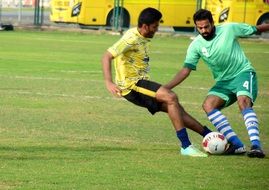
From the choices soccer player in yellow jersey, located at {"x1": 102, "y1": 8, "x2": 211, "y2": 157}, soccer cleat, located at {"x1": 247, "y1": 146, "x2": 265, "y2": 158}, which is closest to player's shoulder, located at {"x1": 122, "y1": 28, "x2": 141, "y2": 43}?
soccer player in yellow jersey, located at {"x1": 102, "y1": 8, "x2": 211, "y2": 157}

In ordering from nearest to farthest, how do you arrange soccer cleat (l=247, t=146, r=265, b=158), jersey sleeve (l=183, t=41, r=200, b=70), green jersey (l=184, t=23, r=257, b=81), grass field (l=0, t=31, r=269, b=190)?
grass field (l=0, t=31, r=269, b=190), soccer cleat (l=247, t=146, r=265, b=158), green jersey (l=184, t=23, r=257, b=81), jersey sleeve (l=183, t=41, r=200, b=70)

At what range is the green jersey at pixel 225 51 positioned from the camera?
1193 centimetres

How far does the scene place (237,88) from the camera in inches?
470

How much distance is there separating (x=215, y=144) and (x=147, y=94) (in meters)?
0.99

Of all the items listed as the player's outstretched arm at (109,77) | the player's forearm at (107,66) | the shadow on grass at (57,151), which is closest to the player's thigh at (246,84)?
the shadow on grass at (57,151)

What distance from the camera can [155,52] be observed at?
32500 millimetres

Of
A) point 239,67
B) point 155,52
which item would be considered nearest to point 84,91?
point 239,67

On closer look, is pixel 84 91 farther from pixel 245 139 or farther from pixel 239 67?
pixel 239 67

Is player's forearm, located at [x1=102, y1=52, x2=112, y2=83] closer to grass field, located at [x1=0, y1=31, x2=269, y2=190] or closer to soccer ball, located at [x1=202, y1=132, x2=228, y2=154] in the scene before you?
grass field, located at [x1=0, y1=31, x2=269, y2=190]

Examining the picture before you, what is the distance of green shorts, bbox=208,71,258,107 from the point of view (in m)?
11.9

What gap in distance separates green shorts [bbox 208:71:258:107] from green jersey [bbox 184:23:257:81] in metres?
0.07

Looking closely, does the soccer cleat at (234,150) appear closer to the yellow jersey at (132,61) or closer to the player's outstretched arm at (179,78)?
the player's outstretched arm at (179,78)

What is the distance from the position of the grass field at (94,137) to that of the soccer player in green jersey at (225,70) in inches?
24.5

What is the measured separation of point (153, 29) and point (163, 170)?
87.0 inches
